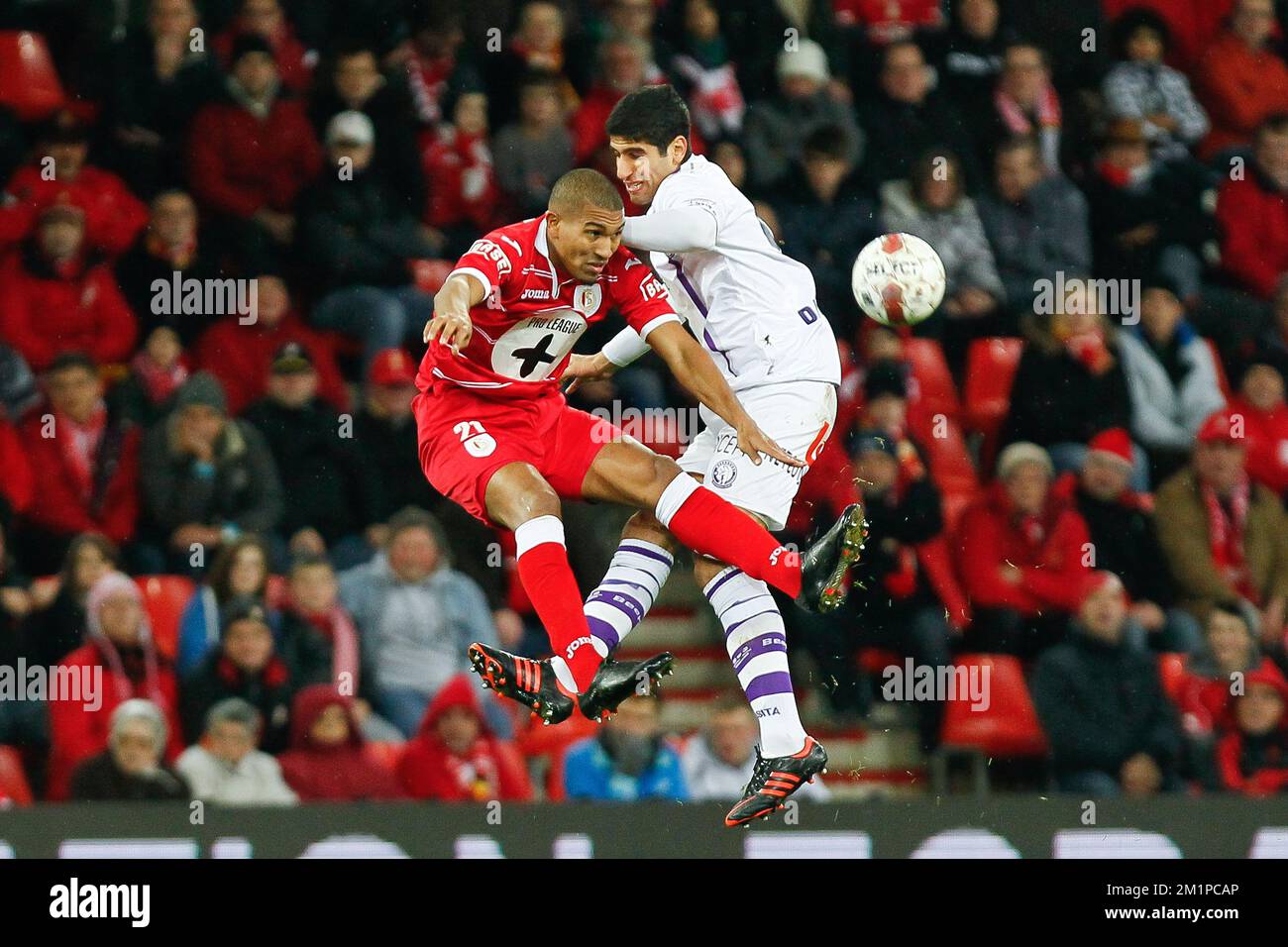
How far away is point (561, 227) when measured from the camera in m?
6.66

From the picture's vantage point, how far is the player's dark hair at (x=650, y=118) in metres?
6.87

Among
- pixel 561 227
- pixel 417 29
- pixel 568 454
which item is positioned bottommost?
pixel 568 454

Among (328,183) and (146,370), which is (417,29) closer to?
(328,183)

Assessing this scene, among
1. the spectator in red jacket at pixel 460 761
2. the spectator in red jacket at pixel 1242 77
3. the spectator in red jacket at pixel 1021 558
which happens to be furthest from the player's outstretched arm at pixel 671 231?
the spectator in red jacket at pixel 1242 77

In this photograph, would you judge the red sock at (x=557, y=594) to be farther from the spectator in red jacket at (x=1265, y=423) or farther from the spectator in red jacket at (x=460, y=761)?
the spectator in red jacket at (x=1265, y=423)

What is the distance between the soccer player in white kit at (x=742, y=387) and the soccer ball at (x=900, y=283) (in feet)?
1.44

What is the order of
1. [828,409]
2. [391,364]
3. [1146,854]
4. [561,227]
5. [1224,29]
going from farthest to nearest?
1. [1224,29]
2. [391,364]
3. [1146,854]
4. [828,409]
5. [561,227]

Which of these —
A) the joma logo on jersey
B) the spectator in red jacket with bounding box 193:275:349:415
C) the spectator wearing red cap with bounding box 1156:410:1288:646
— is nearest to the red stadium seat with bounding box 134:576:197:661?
the spectator in red jacket with bounding box 193:275:349:415

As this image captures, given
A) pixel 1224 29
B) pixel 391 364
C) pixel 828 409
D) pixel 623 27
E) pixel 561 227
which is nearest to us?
pixel 561 227

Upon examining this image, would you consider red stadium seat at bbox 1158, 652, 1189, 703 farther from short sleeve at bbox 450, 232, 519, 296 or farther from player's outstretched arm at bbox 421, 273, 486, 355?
player's outstretched arm at bbox 421, 273, 486, 355

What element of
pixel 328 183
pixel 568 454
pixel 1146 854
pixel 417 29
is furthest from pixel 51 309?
pixel 1146 854

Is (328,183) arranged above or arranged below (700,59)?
below

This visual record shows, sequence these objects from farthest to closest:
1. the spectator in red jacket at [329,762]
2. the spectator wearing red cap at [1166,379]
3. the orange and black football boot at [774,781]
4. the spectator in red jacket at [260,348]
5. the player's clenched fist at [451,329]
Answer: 1. the spectator wearing red cap at [1166,379]
2. the spectator in red jacket at [260,348]
3. the spectator in red jacket at [329,762]
4. the orange and black football boot at [774,781]
5. the player's clenched fist at [451,329]

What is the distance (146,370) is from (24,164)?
52.5 inches
